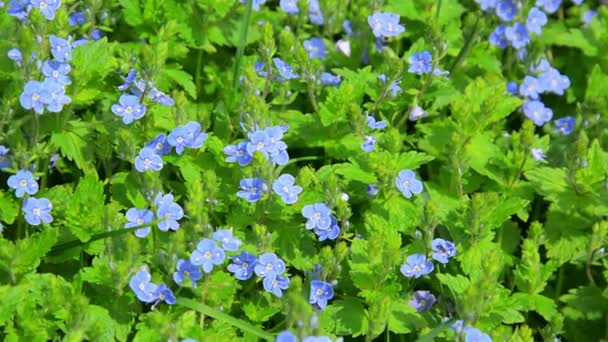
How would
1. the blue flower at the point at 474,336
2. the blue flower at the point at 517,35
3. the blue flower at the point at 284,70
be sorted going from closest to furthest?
the blue flower at the point at 474,336 < the blue flower at the point at 284,70 < the blue flower at the point at 517,35

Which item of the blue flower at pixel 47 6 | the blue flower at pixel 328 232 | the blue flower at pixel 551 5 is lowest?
the blue flower at pixel 328 232

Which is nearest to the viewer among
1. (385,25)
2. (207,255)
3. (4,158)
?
(207,255)

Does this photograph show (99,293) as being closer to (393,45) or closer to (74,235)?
(74,235)

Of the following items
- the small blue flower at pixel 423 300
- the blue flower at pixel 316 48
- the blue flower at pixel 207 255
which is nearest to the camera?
the blue flower at pixel 207 255

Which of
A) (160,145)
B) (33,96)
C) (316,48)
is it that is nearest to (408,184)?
(160,145)

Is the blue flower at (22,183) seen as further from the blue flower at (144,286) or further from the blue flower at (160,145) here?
the blue flower at (144,286)

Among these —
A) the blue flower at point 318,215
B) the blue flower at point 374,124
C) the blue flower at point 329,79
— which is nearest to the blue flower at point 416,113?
the blue flower at point 374,124

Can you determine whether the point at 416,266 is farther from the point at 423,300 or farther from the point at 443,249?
the point at 423,300
